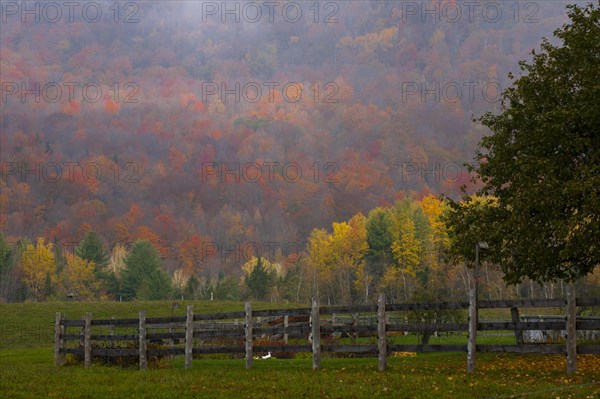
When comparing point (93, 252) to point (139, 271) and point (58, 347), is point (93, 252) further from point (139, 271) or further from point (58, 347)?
point (58, 347)

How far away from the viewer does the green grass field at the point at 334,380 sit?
18953mm

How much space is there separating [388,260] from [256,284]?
25482 mm

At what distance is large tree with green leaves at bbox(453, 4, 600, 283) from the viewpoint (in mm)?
28984

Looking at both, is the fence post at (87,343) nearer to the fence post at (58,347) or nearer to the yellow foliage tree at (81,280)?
the fence post at (58,347)

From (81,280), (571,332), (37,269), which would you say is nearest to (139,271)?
(81,280)

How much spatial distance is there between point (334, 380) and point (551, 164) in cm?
1357

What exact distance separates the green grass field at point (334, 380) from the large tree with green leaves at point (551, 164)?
4877 mm

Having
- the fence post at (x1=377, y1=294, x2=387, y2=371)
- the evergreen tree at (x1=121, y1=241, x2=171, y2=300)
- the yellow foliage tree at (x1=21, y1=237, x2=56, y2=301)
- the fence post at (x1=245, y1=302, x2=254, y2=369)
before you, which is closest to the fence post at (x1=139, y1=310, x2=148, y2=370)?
the fence post at (x1=245, y1=302, x2=254, y2=369)

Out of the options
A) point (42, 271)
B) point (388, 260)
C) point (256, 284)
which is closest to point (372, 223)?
point (388, 260)

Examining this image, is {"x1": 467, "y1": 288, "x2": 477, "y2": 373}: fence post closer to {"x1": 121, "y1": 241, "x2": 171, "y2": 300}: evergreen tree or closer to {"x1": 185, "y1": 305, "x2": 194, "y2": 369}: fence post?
{"x1": 185, "y1": 305, "x2": 194, "y2": 369}: fence post

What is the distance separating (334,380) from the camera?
21703 millimetres

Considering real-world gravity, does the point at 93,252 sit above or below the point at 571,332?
above

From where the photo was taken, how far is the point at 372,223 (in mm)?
135375

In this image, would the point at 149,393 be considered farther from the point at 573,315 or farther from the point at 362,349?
the point at 573,315
